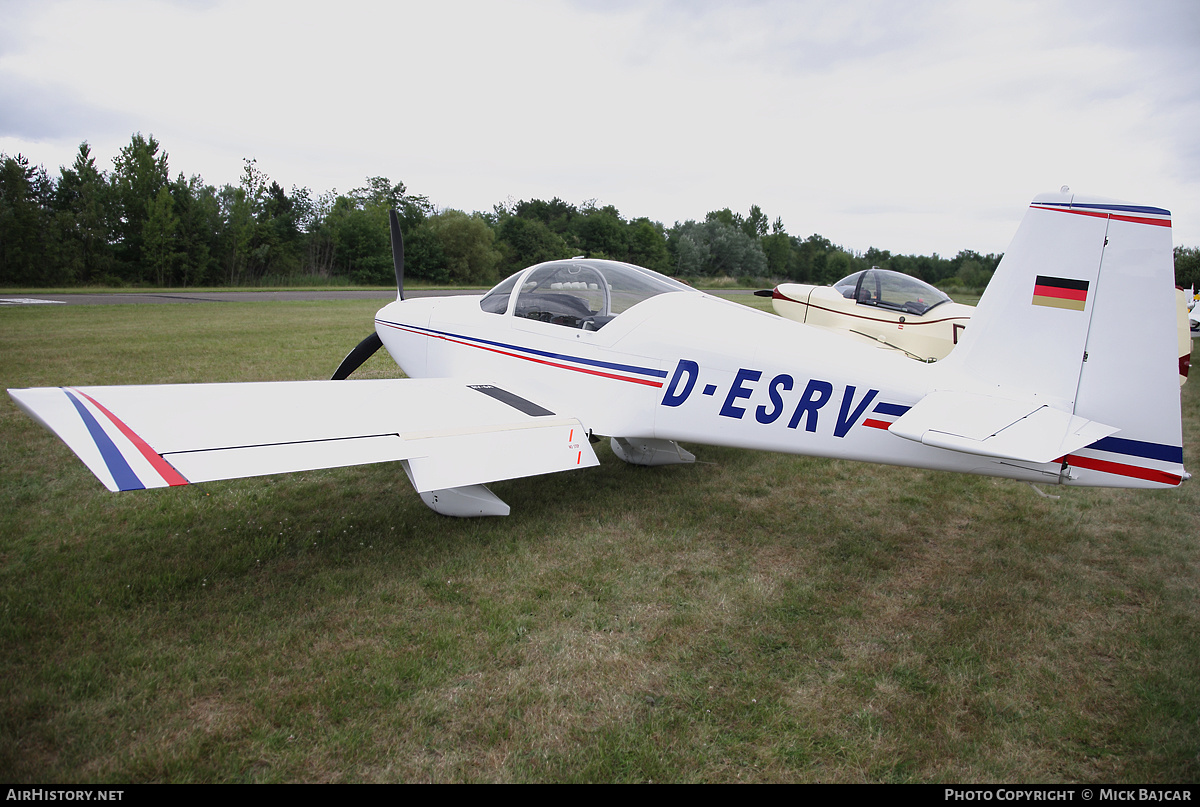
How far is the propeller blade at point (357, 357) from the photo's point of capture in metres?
6.33

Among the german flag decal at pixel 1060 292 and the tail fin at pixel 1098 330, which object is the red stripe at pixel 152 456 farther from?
the german flag decal at pixel 1060 292

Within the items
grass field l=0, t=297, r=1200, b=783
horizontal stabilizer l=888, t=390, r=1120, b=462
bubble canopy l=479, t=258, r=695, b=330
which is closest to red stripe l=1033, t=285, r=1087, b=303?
horizontal stabilizer l=888, t=390, r=1120, b=462

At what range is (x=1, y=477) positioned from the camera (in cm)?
490

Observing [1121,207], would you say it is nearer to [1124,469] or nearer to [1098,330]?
[1098,330]

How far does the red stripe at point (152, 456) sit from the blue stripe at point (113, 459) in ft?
0.27

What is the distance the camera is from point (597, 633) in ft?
9.89

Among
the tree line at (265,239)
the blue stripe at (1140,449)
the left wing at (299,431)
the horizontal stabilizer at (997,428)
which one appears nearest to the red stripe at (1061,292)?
the horizontal stabilizer at (997,428)

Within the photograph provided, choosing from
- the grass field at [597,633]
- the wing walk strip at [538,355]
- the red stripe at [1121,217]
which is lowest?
the grass field at [597,633]

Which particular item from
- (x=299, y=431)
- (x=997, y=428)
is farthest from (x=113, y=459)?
(x=997, y=428)

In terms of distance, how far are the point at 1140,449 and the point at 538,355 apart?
3.70 meters

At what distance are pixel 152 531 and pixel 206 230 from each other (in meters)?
43.9

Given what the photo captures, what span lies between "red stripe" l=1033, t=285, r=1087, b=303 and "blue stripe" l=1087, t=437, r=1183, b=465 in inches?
29.2

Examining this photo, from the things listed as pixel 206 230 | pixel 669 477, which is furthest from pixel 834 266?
pixel 669 477

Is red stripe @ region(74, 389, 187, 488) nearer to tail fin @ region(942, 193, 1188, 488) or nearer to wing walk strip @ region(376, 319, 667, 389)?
wing walk strip @ region(376, 319, 667, 389)
